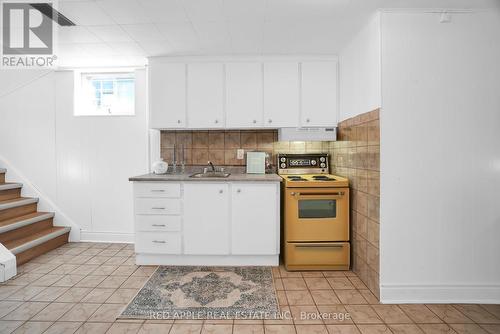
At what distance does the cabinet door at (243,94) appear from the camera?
315cm

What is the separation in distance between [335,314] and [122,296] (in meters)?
1.73

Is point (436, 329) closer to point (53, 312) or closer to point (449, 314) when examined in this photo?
point (449, 314)

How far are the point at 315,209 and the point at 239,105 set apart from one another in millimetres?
1455

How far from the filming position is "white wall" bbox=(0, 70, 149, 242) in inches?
143

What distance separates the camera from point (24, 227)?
3.21 m

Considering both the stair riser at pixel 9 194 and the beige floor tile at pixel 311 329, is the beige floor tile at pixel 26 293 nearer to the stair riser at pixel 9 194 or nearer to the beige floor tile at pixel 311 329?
the stair riser at pixel 9 194

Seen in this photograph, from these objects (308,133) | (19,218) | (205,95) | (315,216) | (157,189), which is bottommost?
(19,218)

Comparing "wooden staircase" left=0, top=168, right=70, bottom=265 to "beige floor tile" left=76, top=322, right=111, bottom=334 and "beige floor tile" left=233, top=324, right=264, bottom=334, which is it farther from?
"beige floor tile" left=233, top=324, right=264, bottom=334

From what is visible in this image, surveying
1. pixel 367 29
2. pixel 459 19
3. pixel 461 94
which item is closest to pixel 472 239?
pixel 461 94

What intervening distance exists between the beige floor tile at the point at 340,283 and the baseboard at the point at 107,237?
8.48 feet

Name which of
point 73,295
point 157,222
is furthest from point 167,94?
point 73,295

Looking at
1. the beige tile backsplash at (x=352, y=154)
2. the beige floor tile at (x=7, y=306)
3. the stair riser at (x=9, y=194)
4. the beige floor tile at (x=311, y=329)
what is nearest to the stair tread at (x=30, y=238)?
the stair riser at (x=9, y=194)

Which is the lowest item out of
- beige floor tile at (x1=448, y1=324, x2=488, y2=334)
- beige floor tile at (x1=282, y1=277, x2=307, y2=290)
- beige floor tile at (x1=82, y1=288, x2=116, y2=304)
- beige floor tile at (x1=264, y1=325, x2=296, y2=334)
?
beige floor tile at (x1=448, y1=324, x2=488, y2=334)

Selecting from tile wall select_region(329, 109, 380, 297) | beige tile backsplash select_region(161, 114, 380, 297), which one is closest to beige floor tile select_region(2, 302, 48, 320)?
beige tile backsplash select_region(161, 114, 380, 297)
